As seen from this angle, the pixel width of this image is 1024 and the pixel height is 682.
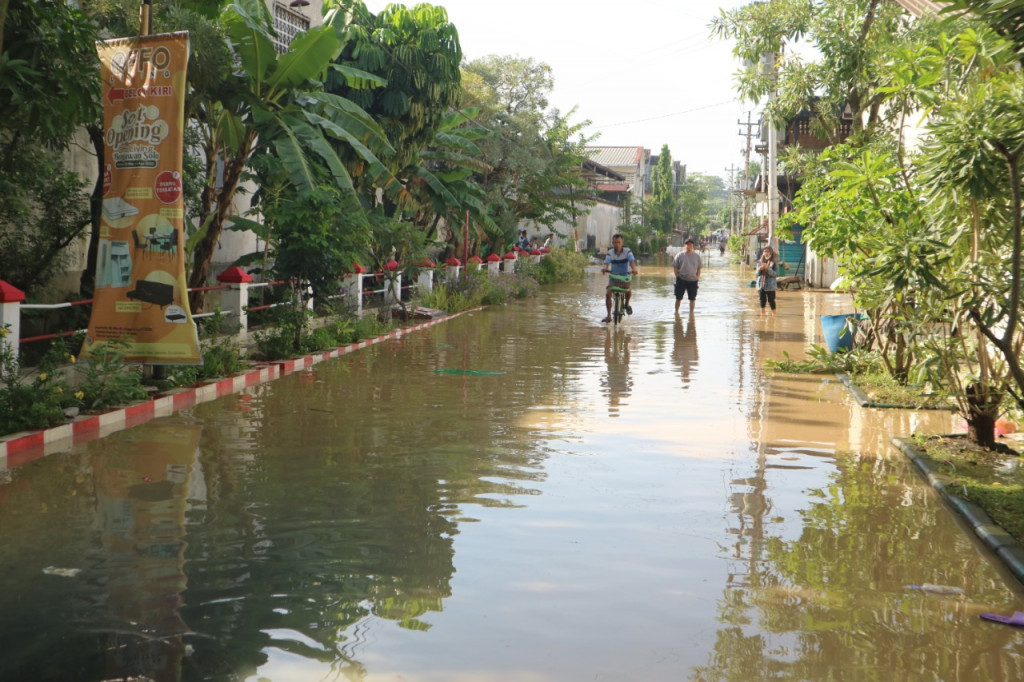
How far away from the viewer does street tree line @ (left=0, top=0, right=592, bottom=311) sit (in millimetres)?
10805

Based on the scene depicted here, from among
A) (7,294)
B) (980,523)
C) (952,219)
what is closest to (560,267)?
(7,294)

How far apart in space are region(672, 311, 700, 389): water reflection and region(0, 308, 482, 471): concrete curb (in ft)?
17.7

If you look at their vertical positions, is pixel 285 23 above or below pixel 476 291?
above

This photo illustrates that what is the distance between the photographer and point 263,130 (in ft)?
54.2

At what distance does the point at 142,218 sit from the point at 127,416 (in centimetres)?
236

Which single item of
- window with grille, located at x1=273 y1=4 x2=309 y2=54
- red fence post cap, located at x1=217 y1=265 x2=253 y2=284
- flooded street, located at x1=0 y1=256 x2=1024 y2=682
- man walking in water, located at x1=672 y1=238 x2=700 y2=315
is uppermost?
window with grille, located at x1=273 y1=4 x2=309 y2=54

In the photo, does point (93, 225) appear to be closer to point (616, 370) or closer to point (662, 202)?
point (616, 370)

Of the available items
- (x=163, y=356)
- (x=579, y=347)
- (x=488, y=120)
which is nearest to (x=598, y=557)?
(x=163, y=356)

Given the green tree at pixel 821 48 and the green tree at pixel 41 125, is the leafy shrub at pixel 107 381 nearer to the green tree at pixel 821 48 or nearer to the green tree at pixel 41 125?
the green tree at pixel 41 125

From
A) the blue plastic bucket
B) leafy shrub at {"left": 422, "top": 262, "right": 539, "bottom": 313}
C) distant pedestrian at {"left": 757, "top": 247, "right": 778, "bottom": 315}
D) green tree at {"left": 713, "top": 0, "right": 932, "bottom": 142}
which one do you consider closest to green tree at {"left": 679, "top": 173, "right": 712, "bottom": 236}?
leafy shrub at {"left": 422, "top": 262, "right": 539, "bottom": 313}

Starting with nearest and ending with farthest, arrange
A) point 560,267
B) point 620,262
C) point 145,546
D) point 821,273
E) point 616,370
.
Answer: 1. point 145,546
2. point 616,370
3. point 620,262
4. point 821,273
5. point 560,267

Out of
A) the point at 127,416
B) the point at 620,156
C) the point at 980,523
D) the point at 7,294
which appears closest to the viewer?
the point at 980,523

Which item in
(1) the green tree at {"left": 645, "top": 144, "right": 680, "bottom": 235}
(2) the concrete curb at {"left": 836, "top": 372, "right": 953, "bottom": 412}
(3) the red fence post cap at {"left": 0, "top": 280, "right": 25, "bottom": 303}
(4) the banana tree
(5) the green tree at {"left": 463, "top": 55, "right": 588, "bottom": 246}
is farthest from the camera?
(1) the green tree at {"left": 645, "top": 144, "right": 680, "bottom": 235}

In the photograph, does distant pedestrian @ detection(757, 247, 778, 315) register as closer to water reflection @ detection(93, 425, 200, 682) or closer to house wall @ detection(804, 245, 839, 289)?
house wall @ detection(804, 245, 839, 289)
